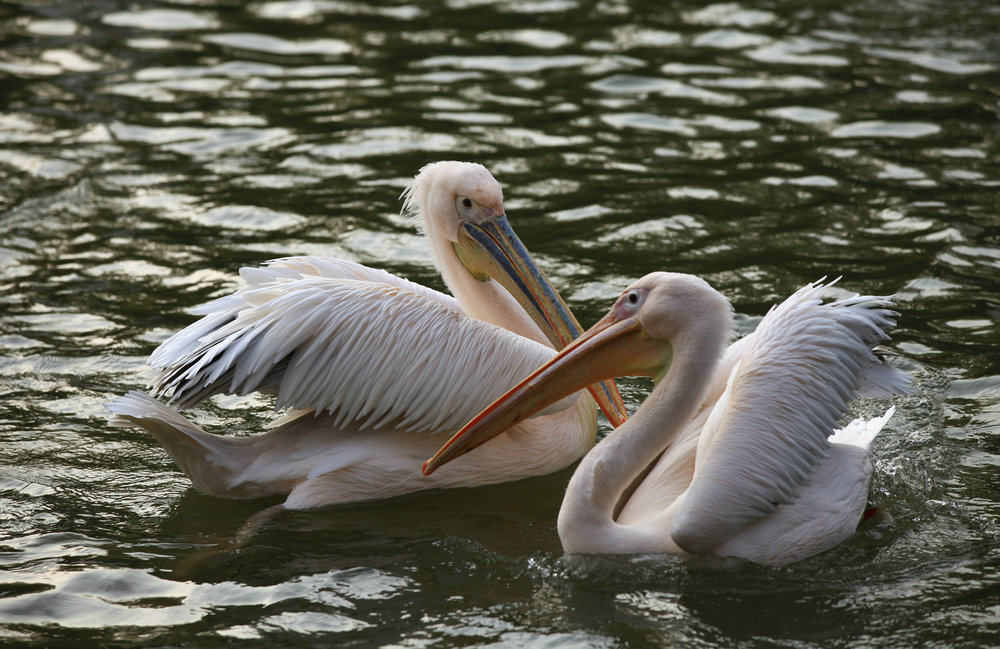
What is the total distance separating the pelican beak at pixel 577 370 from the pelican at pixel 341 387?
13.1 inches

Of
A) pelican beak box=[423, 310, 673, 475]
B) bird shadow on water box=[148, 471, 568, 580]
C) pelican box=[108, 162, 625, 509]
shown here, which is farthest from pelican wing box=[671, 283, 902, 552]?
pelican box=[108, 162, 625, 509]

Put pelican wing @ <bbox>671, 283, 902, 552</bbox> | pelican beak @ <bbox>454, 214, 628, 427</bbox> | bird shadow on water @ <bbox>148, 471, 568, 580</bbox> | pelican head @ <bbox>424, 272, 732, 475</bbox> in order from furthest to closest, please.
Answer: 1. pelican beak @ <bbox>454, 214, 628, 427</bbox>
2. bird shadow on water @ <bbox>148, 471, 568, 580</bbox>
3. pelican head @ <bbox>424, 272, 732, 475</bbox>
4. pelican wing @ <bbox>671, 283, 902, 552</bbox>

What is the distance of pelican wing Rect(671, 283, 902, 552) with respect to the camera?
3.68 m

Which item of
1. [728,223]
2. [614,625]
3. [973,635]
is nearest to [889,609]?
[973,635]

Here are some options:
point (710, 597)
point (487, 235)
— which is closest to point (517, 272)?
point (487, 235)

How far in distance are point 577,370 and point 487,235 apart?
1099mm

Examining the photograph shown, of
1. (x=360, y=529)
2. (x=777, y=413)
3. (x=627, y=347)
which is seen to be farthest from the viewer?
(x=360, y=529)

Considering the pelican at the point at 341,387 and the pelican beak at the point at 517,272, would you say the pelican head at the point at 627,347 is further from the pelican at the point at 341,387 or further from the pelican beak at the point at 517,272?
the pelican beak at the point at 517,272

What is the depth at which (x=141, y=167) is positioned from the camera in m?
7.85

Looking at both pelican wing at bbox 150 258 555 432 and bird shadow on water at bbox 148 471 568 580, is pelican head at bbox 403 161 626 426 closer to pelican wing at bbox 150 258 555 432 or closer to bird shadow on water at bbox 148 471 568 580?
pelican wing at bbox 150 258 555 432

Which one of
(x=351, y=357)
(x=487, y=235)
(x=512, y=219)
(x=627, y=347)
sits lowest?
(x=512, y=219)

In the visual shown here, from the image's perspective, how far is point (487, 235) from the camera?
4.93 m

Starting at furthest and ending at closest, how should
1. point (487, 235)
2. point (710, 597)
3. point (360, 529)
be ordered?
point (487, 235) → point (360, 529) → point (710, 597)

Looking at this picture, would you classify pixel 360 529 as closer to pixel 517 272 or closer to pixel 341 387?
pixel 341 387
